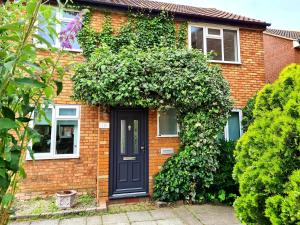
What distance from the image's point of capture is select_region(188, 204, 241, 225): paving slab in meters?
4.46

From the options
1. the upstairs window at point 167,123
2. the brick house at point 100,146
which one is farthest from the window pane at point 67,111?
the upstairs window at point 167,123

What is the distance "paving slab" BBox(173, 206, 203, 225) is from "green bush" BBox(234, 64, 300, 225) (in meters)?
1.94

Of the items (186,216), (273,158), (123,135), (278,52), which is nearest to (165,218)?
(186,216)

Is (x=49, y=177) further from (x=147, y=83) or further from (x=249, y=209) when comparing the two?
(x=249, y=209)

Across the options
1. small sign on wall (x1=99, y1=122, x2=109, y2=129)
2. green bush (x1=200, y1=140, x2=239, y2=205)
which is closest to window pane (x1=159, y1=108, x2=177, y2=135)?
green bush (x1=200, y1=140, x2=239, y2=205)

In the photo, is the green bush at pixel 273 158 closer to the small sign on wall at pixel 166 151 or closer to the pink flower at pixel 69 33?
the pink flower at pixel 69 33

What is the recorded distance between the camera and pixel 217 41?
7738 mm

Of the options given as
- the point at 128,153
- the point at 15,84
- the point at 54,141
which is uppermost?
the point at 15,84

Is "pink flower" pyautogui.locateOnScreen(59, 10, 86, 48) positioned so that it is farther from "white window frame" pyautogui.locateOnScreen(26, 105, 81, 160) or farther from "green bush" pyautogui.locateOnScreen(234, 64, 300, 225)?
"white window frame" pyautogui.locateOnScreen(26, 105, 81, 160)

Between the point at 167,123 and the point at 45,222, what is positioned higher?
the point at 167,123

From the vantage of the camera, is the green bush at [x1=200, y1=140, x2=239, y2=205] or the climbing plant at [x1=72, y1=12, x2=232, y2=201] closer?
the climbing plant at [x1=72, y1=12, x2=232, y2=201]

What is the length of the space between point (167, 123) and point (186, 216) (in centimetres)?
244

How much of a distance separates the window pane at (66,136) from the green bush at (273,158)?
4.54 metres

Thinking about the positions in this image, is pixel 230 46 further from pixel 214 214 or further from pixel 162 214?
pixel 162 214
